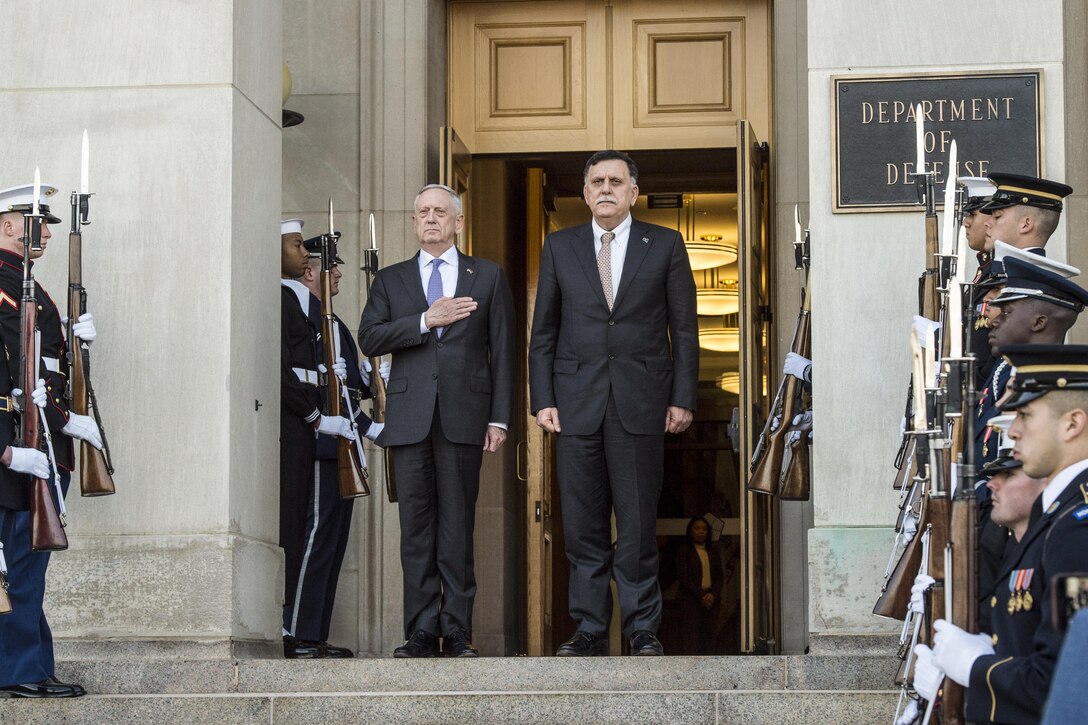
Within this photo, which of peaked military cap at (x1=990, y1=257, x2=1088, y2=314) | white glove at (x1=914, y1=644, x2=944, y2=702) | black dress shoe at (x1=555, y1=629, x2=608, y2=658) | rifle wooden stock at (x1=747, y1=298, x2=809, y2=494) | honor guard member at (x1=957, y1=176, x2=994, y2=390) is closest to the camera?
white glove at (x1=914, y1=644, x2=944, y2=702)

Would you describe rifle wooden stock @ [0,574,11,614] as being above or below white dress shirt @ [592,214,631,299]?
below

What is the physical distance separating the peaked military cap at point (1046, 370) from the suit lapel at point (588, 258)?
378cm

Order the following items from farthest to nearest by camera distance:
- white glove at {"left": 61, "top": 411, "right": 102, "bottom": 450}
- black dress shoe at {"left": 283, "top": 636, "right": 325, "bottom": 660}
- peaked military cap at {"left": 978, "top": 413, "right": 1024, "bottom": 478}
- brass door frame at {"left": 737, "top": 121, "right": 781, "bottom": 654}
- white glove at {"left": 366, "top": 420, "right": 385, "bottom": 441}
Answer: brass door frame at {"left": 737, "top": 121, "right": 781, "bottom": 654} → white glove at {"left": 366, "top": 420, "right": 385, "bottom": 441} → black dress shoe at {"left": 283, "top": 636, "right": 325, "bottom": 660} → white glove at {"left": 61, "top": 411, "right": 102, "bottom": 450} → peaked military cap at {"left": 978, "top": 413, "right": 1024, "bottom": 478}

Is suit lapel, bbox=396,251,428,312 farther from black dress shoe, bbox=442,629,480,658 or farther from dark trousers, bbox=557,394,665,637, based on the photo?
black dress shoe, bbox=442,629,480,658

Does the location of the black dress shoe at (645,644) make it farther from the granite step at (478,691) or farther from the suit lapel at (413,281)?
the suit lapel at (413,281)

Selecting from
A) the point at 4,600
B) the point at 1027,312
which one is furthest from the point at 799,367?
the point at 4,600

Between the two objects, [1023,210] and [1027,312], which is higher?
[1023,210]

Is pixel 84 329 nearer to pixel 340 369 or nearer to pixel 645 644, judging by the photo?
pixel 340 369

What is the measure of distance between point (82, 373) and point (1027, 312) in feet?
12.4

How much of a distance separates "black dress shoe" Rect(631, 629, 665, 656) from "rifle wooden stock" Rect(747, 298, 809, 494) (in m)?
1.38

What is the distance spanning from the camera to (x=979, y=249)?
273 inches

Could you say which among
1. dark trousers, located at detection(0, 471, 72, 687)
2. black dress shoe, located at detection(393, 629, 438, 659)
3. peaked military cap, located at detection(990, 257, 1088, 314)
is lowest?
black dress shoe, located at detection(393, 629, 438, 659)

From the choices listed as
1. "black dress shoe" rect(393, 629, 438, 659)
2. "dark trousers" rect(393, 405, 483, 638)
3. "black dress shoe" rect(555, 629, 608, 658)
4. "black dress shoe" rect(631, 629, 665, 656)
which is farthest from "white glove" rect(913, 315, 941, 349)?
"black dress shoe" rect(393, 629, 438, 659)

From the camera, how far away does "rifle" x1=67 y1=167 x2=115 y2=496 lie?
24.3 feet
